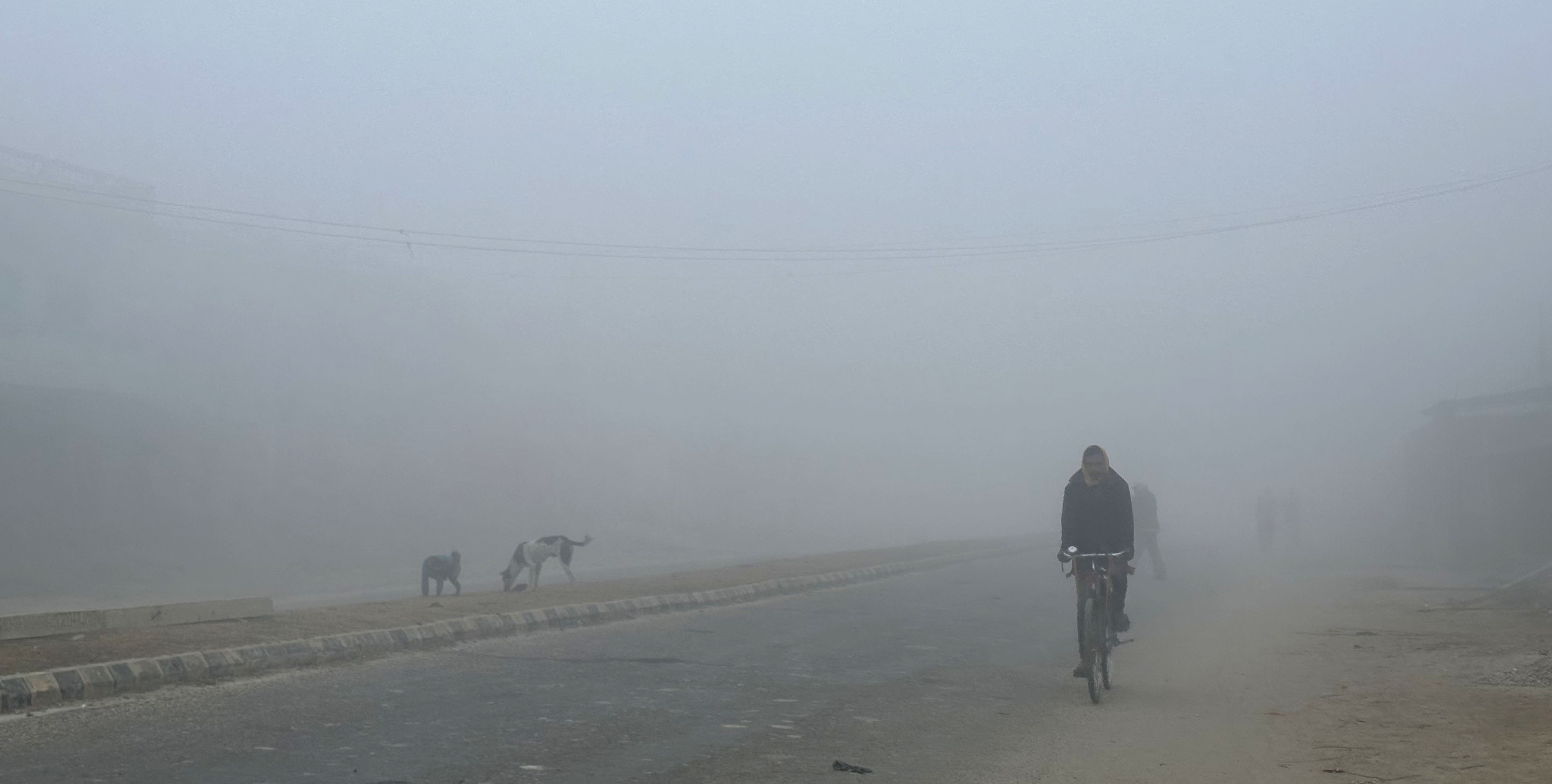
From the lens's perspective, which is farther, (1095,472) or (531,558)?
(531,558)

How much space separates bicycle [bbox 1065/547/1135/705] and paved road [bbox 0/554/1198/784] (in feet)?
1.34

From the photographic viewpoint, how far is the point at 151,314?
142 ft

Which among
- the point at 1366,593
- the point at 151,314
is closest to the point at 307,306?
the point at 151,314

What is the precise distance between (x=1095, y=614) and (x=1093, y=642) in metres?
0.26

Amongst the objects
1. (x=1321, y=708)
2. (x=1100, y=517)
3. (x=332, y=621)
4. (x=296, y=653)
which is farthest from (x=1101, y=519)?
(x=332, y=621)

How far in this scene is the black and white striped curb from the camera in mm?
8414

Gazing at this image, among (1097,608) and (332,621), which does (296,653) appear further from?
(1097,608)

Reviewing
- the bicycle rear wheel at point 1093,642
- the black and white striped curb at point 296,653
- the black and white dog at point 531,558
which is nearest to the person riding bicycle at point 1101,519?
the bicycle rear wheel at point 1093,642

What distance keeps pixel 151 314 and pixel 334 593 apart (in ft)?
67.7

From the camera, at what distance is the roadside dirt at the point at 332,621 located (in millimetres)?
9688

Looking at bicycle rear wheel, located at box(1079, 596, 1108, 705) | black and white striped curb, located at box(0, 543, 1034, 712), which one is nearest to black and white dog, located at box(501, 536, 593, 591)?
black and white striped curb, located at box(0, 543, 1034, 712)

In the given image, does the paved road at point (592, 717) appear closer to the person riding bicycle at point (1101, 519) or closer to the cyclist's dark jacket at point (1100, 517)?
the person riding bicycle at point (1101, 519)

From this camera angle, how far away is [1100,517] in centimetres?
1017

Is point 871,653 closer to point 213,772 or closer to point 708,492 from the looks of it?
point 213,772
